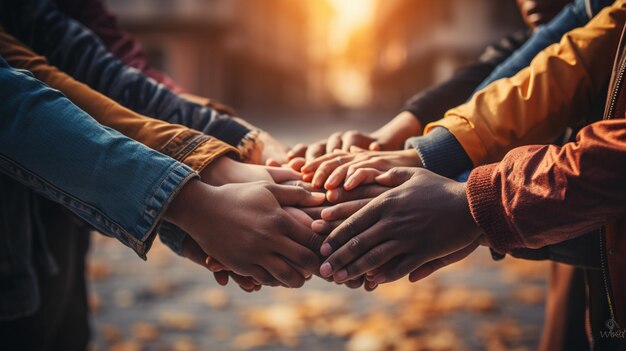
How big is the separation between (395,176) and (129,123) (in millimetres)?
816

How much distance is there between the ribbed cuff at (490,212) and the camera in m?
1.28

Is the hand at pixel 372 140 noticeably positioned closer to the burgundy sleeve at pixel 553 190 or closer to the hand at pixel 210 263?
the hand at pixel 210 263

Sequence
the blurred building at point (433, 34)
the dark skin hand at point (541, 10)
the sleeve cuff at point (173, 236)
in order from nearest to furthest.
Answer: the sleeve cuff at point (173, 236), the dark skin hand at point (541, 10), the blurred building at point (433, 34)

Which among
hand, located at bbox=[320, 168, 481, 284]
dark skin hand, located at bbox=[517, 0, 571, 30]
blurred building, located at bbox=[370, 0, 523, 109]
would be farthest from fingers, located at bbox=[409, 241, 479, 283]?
blurred building, located at bbox=[370, 0, 523, 109]

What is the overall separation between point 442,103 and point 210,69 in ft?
69.0

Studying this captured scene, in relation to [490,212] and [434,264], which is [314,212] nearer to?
[434,264]

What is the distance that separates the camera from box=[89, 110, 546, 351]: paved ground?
296cm

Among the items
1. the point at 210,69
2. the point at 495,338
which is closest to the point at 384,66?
the point at 210,69

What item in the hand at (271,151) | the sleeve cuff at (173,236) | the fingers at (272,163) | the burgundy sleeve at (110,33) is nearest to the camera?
the sleeve cuff at (173,236)

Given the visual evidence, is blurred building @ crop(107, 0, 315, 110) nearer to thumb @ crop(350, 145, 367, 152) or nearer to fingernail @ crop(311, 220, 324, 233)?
thumb @ crop(350, 145, 367, 152)

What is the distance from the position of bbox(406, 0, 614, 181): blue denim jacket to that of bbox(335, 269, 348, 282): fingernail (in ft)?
1.47

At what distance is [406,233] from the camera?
1.41 meters

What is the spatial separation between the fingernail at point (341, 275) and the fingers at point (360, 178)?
0.28m

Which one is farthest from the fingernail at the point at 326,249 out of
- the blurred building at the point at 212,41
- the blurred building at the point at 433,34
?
the blurred building at the point at 212,41
